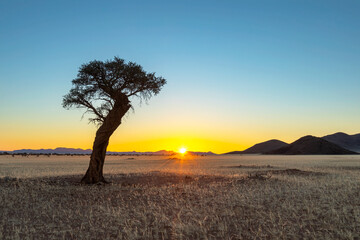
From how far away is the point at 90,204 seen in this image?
13.8 meters

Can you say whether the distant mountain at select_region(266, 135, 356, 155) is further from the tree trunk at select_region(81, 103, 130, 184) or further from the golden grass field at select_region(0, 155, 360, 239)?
the golden grass field at select_region(0, 155, 360, 239)

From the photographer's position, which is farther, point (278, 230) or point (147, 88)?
point (147, 88)

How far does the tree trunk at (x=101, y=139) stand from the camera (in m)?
21.5

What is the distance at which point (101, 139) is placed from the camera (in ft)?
70.7

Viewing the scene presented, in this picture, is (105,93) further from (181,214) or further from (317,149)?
(317,149)

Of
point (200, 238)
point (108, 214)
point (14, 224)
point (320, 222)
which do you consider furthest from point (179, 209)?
point (14, 224)

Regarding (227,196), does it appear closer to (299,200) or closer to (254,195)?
(254,195)

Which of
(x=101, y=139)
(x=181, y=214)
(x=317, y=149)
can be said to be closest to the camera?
(x=181, y=214)

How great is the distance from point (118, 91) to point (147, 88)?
7.41 feet

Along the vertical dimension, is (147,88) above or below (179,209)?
above

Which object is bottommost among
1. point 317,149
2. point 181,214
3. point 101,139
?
point 181,214

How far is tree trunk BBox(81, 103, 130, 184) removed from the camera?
21.5 m

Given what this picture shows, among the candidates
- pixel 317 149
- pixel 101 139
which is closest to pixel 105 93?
pixel 101 139

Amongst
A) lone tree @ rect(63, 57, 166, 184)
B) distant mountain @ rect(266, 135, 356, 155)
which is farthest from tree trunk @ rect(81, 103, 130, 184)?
distant mountain @ rect(266, 135, 356, 155)
